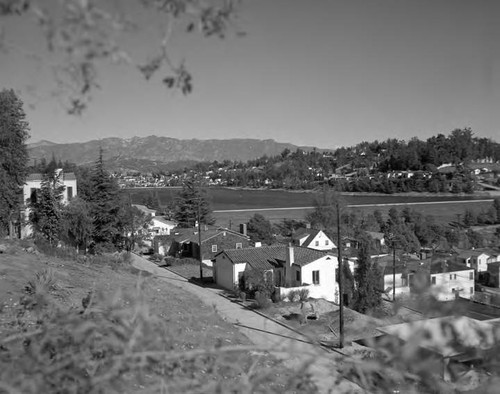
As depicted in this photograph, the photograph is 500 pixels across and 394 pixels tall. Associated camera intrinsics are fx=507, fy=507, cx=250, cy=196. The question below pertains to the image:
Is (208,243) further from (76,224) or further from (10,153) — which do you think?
(10,153)

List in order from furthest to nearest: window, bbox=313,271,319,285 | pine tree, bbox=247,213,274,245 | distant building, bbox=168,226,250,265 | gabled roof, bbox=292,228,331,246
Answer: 1. pine tree, bbox=247,213,274,245
2. gabled roof, bbox=292,228,331,246
3. distant building, bbox=168,226,250,265
4. window, bbox=313,271,319,285

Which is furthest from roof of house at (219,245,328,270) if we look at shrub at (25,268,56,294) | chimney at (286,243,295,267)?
shrub at (25,268,56,294)

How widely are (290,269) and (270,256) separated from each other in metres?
2.28

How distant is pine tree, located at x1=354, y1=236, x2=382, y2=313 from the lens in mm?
20328

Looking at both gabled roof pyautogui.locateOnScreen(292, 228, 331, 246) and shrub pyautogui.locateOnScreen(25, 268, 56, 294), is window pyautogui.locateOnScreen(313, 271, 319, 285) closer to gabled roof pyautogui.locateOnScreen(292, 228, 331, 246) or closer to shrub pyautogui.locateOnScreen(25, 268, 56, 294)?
gabled roof pyautogui.locateOnScreen(292, 228, 331, 246)

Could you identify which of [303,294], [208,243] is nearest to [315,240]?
[208,243]

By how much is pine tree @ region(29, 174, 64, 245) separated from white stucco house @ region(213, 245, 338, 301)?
7.66m

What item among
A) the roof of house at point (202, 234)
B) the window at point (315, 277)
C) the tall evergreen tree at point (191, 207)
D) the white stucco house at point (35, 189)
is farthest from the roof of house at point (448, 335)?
the tall evergreen tree at point (191, 207)

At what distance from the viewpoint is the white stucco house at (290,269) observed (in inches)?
829

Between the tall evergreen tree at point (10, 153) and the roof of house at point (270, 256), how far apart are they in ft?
30.1

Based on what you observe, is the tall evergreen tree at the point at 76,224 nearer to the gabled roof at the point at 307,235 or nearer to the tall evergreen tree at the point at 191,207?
the gabled roof at the point at 307,235

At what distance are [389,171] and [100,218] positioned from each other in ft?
399

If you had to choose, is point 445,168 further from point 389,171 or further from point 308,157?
point 308,157

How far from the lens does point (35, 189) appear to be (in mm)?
26453
